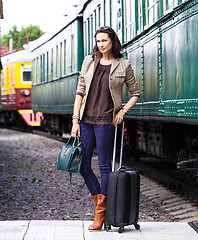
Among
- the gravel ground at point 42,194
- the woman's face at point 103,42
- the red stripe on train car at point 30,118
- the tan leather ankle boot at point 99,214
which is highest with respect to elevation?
the woman's face at point 103,42

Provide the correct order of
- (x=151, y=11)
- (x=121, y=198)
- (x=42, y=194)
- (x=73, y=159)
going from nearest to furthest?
(x=121, y=198), (x=73, y=159), (x=151, y=11), (x=42, y=194)

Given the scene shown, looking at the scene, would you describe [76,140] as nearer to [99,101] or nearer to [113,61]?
[99,101]

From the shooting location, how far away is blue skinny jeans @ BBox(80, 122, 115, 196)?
16.2 feet

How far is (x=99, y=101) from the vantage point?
16.3 feet

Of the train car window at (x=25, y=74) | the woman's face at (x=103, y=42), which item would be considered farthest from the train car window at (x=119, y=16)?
the train car window at (x=25, y=74)

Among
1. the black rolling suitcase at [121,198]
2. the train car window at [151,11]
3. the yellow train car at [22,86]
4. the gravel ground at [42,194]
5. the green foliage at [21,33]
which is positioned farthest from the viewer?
the green foliage at [21,33]

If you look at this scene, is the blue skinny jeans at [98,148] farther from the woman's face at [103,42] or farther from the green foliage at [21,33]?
the green foliage at [21,33]

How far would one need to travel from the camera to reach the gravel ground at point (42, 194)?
7.40m

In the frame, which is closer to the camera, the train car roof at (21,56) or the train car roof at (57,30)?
the train car roof at (57,30)

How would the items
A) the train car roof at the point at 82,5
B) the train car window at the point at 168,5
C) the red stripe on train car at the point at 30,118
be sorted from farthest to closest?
the red stripe on train car at the point at 30,118
the train car roof at the point at 82,5
the train car window at the point at 168,5

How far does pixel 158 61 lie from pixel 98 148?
2707 millimetres

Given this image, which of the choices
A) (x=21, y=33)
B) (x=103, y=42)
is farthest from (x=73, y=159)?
(x=21, y=33)

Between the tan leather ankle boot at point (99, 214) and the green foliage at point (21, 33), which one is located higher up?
the green foliage at point (21, 33)

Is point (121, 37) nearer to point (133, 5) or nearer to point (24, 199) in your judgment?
point (133, 5)
